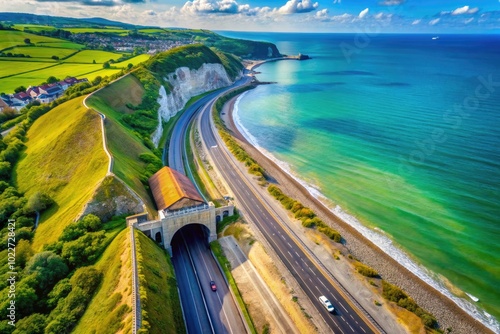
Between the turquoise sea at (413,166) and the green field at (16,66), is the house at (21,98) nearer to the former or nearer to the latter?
the green field at (16,66)

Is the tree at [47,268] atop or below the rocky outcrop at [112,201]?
below

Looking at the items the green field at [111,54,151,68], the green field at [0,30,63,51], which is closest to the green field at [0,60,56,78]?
the green field at [0,30,63,51]

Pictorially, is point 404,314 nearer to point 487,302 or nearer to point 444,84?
point 487,302

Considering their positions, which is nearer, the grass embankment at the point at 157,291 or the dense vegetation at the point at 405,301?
the grass embankment at the point at 157,291

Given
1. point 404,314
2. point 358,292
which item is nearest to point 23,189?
point 358,292

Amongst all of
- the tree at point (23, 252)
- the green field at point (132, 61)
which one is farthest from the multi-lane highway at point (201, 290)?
the green field at point (132, 61)

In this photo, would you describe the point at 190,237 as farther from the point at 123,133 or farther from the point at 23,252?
the point at 123,133

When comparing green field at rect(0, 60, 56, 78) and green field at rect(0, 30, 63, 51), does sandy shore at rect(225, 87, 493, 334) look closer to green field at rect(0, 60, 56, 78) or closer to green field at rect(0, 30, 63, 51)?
green field at rect(0, 60, 56, 78)

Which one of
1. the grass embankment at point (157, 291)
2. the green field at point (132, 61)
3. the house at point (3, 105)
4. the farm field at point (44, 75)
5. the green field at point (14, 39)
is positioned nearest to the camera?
the grass embankment at point (157, 291)
